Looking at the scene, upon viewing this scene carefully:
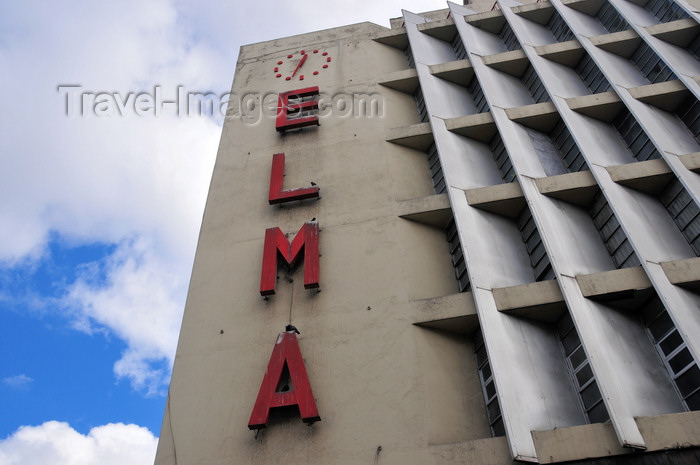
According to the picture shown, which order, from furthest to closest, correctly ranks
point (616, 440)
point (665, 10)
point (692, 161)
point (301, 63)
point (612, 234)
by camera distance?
point (301, 63), point (665, 10), point (692, 161), point (612, 234), point (616, 440)

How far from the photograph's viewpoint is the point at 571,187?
17719 millimetres

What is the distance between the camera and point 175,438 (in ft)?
49.0

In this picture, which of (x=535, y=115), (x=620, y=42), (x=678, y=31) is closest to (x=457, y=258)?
(x=535, y=115)

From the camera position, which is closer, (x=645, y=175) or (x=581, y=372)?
(x=581, y=372)

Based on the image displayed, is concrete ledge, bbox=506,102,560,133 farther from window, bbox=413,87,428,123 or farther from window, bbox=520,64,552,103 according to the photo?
window, bbox=413,87,428,123

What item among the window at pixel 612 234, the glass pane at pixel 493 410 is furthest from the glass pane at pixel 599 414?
the window at pixel 612 234

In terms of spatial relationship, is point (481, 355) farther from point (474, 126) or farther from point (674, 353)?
point (474, 126)

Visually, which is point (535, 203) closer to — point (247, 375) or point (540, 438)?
point (540, 438)

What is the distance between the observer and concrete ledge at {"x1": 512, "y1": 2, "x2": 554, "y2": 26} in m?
27.8

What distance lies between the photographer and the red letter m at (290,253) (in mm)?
17453

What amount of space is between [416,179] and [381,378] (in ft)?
30.6

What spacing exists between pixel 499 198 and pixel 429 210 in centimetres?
246

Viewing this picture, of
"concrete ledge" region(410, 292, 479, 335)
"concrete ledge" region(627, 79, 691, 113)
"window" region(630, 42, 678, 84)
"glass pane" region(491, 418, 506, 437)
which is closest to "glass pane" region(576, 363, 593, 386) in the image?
"glass pane" region(491, 418, 506, 437)

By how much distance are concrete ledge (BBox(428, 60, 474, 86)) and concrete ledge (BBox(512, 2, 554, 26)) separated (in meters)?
5.64
